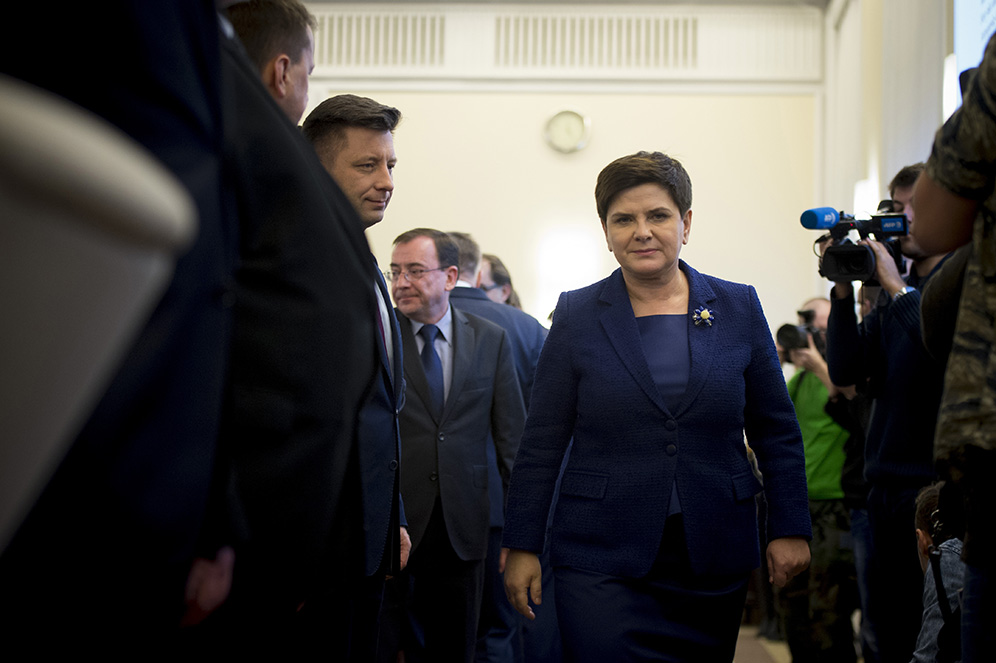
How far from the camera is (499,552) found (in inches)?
128

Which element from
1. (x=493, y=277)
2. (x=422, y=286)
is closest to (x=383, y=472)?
(x=422, y=286)

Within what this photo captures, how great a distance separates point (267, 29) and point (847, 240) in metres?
1.94

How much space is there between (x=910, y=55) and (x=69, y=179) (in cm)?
532

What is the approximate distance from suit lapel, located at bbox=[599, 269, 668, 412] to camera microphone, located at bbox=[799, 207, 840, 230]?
31.0 inches

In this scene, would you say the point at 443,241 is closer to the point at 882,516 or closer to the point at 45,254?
the point at 882,516

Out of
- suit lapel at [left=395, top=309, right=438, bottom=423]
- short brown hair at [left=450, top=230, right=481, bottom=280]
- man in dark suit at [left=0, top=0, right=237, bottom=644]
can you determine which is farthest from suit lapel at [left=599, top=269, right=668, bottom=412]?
short brown hair at [left=450, top=230, right=481, bottom=280]

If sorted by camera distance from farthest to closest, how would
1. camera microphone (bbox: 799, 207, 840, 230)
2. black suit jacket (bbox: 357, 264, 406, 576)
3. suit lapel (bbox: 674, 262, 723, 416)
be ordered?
1. camera microphone (bbox: 799, 207, 840, 230)
2. suit lapel (bbox: 674, 262, 723, 416)
3. black suit jacket (bbox: 357, 264, 406, 576)

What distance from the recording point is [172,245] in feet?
1.31

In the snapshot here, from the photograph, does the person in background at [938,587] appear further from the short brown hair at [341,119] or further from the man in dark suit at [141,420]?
the short brown hair at [341,119]

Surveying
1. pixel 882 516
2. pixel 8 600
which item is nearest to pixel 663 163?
pixel 882 516

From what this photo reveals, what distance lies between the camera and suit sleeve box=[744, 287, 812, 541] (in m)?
1.96

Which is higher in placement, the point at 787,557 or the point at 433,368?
the point at 433,368

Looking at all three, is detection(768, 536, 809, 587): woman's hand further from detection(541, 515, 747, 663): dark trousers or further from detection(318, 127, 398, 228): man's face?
detection(318, 127, 398, 228): man's face

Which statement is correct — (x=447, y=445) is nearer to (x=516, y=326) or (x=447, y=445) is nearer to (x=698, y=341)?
(x=516, y=326)
